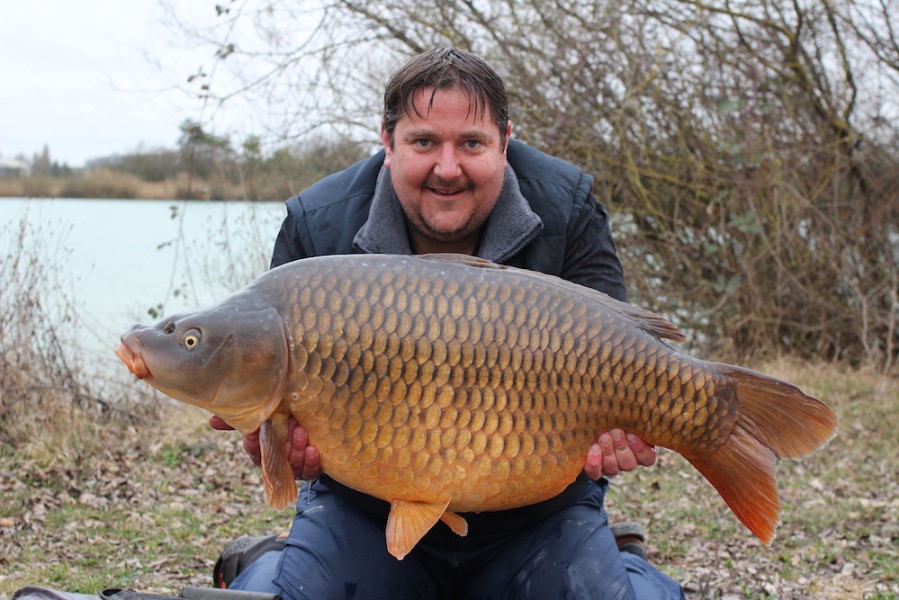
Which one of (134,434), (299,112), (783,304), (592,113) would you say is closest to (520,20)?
(592,113)

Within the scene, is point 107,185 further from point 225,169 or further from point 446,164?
point 446,164

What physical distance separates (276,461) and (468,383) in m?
0.32

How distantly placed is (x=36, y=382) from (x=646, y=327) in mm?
2901

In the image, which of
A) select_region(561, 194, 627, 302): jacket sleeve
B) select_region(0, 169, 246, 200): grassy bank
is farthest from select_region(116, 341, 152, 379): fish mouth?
select_region(0, 169, 246, 200): grassy bank

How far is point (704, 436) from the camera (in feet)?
5.15

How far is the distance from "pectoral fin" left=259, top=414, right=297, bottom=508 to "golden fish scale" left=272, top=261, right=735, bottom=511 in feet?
0.14

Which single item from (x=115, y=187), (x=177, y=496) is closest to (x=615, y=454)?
(x=177, y=496)

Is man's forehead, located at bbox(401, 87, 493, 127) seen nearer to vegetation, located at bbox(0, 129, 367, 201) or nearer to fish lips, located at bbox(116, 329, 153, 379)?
fish lips, located at bbox(116, 329, 153, 379)

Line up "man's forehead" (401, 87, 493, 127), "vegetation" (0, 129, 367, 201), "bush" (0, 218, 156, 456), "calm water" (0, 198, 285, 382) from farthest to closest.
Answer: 1. "vegetation" (0, 129, 367, 201)
2. "calm water" (0, 198, 285, 382)
3. "bush" (0, 218, 156, 456)
4. "man's forehead" (401, 87, 493, 127)

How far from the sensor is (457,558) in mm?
1840

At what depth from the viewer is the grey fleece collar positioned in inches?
72.8

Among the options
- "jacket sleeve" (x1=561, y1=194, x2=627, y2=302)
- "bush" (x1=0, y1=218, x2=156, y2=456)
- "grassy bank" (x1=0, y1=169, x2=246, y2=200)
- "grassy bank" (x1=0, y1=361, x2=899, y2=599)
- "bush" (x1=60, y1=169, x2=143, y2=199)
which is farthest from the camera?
"bush" (x1=60, y1=169, x2=143, y2=199)

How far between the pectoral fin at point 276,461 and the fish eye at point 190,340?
0.51ft

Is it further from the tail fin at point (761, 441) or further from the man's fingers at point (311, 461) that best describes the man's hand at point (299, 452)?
the tail fin at point (761, 441)
